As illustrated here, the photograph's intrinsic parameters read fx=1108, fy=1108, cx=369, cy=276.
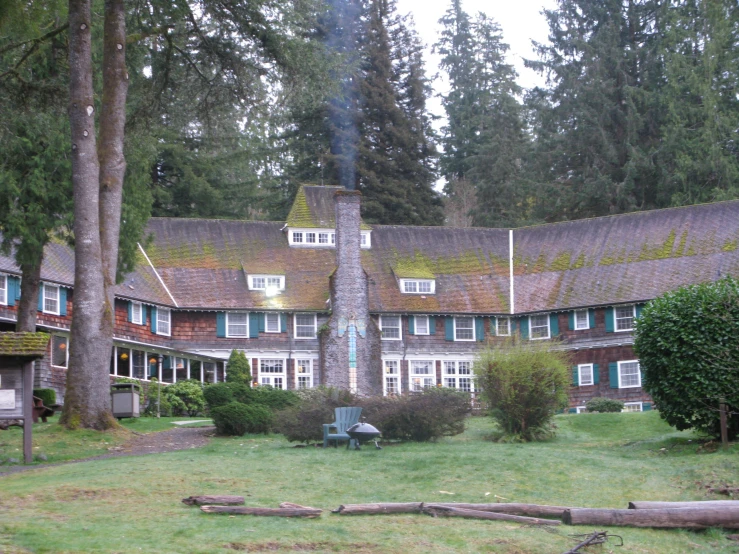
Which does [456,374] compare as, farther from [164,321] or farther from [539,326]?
[164,321]

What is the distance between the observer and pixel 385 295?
1746 inches

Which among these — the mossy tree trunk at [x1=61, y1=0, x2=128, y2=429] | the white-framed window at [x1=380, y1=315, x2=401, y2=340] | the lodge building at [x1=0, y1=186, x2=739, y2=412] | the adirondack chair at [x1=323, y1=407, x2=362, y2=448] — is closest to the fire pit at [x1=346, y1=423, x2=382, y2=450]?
the adirondack chair at [x1=323, y1=407, x2=362, y2=448]

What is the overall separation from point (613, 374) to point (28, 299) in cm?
2278

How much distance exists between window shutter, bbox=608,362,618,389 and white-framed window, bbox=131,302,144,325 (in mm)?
17813

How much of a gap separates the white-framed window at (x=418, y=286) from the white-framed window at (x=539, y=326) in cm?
422

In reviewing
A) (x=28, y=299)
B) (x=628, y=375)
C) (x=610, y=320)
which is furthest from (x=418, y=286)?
(x=28, y=299)

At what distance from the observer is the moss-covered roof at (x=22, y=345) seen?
1719 centimetres

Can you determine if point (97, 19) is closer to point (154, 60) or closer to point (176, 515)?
point (154, 60)

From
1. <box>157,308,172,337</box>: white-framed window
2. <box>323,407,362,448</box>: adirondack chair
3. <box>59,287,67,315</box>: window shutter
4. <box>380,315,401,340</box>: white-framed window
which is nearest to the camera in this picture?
<box>323,407,362,448</box>: adirondack chair

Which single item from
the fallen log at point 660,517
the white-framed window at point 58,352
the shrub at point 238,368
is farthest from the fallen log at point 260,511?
the shrub at point 238,368

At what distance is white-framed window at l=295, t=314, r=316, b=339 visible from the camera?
143ft

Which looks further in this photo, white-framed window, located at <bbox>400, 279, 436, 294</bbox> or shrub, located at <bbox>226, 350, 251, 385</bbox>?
white-framed window, located at <bbox>400, 279, 436, 294</bbox>

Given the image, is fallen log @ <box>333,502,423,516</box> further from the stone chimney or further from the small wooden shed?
the stone chimney

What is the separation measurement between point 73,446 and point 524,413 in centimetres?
893
